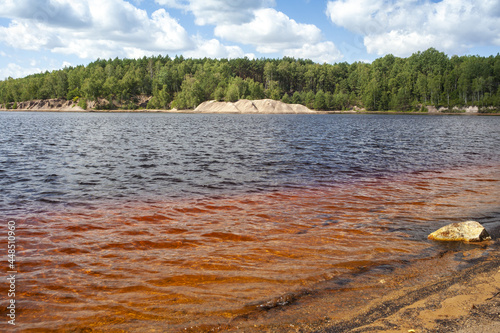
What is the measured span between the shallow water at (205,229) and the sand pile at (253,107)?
16230 cm

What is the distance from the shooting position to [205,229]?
11406 millimetres

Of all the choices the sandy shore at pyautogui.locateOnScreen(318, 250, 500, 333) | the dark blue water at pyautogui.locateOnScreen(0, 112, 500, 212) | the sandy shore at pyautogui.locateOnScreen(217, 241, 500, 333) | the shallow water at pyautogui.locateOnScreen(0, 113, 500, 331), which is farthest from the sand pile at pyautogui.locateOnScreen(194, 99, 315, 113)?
the sandy shore at pyautogui.locateOnScreen(318, 250, 500, 333)

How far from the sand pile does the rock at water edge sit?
575 feet

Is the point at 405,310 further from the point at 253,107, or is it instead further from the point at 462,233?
the point at 253,107

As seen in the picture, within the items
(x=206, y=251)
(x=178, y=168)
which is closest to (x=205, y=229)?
(x=206, y=251)

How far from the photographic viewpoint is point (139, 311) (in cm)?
654

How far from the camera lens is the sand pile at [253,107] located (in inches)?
7254

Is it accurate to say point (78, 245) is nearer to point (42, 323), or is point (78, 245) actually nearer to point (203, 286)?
point (42, 323)

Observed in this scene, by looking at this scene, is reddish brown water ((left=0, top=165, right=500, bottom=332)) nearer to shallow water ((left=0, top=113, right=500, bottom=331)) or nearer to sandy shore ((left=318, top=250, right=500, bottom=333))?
shallow water ((left=0, top=113, right=500, bottom=331))

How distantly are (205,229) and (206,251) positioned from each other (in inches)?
74.5

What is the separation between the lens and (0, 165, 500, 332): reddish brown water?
6672mm

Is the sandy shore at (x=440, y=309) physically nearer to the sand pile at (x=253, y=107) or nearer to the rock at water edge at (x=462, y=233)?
the rock at water edge at (x=462, y=233)

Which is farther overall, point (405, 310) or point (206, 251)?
point (206, 251)

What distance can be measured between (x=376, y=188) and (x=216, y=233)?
10546 millimetres
